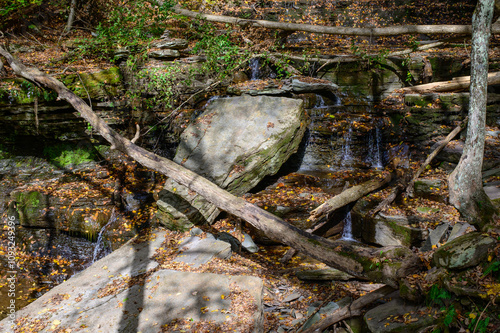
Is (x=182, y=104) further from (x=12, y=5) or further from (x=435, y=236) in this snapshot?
(x=435, y=236)

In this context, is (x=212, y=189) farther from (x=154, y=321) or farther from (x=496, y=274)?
(x=496, y=274)

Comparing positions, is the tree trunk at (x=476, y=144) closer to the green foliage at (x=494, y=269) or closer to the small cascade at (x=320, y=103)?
the green foliage at (x=494, y=269)

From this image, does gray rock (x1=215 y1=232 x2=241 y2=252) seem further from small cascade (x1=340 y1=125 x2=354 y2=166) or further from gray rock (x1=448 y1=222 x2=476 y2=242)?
small cascade (x1=340 y1=125 x2=354 y2=166)

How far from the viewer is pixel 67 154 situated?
889 centimetres

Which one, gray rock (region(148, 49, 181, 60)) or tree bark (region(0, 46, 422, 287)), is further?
gray rock (region(148, 49, 181, 60))

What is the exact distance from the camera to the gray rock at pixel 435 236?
4.96 m

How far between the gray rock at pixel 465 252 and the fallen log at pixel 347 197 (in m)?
2.59

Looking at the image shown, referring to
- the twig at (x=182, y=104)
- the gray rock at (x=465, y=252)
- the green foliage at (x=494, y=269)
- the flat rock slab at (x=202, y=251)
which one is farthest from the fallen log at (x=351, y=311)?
the twig at (x=182, y=104)

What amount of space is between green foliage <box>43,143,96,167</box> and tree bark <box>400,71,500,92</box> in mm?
9323

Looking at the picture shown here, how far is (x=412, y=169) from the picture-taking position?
7.27 m

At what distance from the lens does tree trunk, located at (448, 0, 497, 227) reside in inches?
159

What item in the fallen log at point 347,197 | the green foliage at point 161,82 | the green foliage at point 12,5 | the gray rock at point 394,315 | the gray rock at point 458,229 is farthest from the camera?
the green foliage at point 12,5

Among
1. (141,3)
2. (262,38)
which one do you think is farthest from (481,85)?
(141,3)

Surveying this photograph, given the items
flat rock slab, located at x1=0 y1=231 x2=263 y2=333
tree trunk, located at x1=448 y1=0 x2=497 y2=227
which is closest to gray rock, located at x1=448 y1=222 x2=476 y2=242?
tree trunk, located at x1=448 y1=0 x2=497 y2=227
